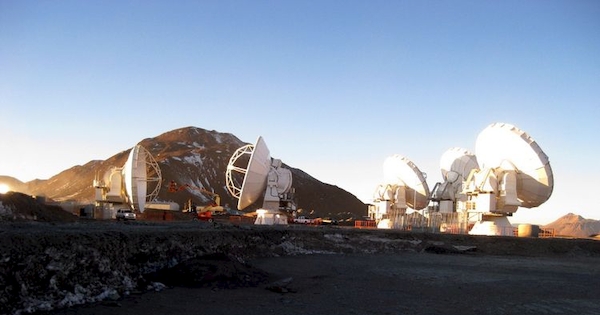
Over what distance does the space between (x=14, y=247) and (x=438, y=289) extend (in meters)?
12.0

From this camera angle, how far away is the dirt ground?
12.5 meters

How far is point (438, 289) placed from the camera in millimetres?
16500

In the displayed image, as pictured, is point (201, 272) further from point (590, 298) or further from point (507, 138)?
point (507, 138)

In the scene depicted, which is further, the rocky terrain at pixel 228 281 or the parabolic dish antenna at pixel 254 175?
the parabolic dish antenna at pixel 254 175

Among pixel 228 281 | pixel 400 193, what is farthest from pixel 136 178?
pixel 228 281

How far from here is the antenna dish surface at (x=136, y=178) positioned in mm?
44188

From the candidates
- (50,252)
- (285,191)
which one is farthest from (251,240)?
(285,191)

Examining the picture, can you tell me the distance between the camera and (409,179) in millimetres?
60281

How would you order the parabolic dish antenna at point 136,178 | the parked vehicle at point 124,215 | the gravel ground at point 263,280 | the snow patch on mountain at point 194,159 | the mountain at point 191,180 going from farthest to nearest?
1. the snow patch on mountain at point 194,159
2. the mountain at point 191,180
3. the parked vehicle at point 124,215
4. the parabolic dish antenna at point 136,178
5. the gravel ground at point 263,280

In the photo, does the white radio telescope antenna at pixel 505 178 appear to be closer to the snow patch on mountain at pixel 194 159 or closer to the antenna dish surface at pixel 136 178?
the antenna dish surface at pixel 136 178

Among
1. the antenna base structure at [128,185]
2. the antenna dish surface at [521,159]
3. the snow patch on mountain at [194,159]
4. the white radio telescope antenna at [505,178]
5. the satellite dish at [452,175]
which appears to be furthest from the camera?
the snow patch on mountain at [194,159]

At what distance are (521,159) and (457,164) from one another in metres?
22.2

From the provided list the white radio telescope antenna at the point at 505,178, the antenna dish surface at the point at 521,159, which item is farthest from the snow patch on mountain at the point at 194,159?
the antenna dish surface at the point at 521,159

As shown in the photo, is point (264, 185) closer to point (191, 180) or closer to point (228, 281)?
point (228, 281)
